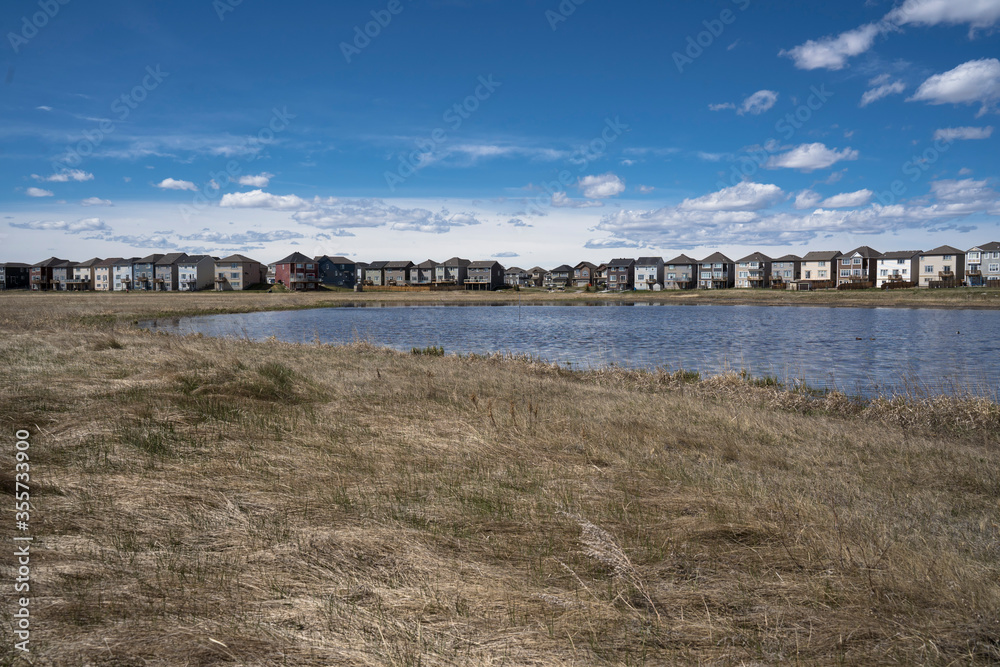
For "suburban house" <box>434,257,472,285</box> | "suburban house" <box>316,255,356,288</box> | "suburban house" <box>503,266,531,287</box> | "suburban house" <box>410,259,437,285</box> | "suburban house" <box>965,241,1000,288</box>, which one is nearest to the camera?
"suburban house" <box>965,241,1000,288</box>

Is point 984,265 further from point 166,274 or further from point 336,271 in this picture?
point 166,274

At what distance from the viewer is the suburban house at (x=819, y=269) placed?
121750mm

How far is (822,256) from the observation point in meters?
126

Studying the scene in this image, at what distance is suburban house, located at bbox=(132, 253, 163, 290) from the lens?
13675 cm

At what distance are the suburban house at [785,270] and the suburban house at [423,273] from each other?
3298 inches

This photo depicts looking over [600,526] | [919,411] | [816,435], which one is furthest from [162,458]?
[919,411]

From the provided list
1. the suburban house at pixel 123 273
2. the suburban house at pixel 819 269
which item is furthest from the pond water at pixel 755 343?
the suburban house at pixel 123 273

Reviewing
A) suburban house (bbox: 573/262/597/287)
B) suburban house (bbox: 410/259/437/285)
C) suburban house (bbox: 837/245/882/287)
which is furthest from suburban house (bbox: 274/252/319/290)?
suburban house (bbox: 837/245/882/287)

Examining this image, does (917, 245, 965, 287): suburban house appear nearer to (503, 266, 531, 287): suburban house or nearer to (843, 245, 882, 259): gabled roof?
(843, 245, 882, 259): gabled roof

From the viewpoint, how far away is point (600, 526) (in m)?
5.28

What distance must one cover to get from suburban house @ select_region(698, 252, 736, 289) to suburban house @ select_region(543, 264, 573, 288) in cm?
4002

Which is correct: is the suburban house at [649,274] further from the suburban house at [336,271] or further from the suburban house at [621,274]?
the suburban house at [336,271]

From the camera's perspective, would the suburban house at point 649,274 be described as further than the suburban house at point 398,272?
No

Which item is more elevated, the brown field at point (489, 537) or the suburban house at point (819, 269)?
the suburban house at point (819, 269)
